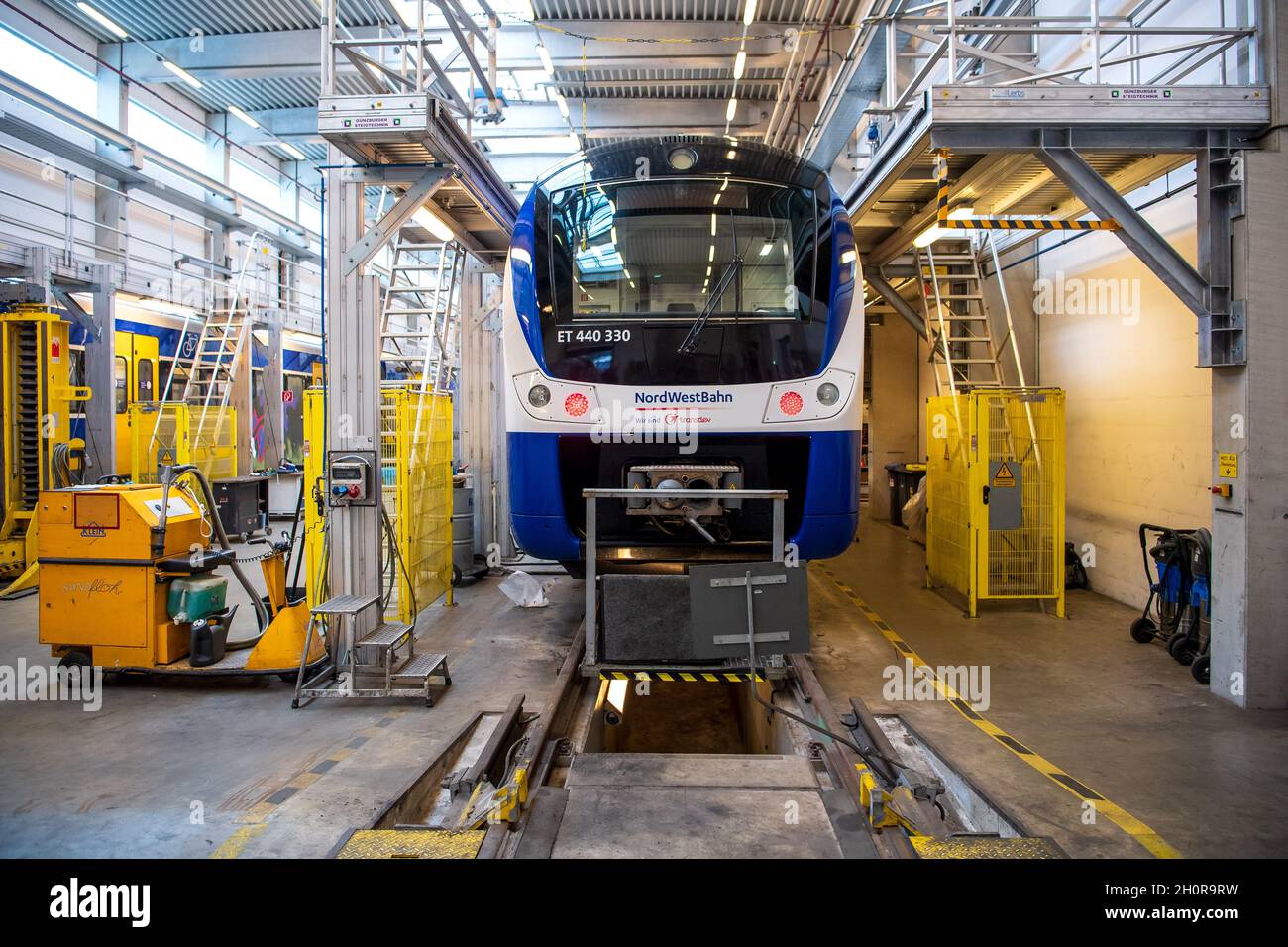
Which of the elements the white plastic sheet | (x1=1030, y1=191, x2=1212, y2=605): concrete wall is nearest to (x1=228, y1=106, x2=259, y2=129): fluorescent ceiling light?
the white plastic sheet

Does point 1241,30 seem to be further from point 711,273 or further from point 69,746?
point 69,746

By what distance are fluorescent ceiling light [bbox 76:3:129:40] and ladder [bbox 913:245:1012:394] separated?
38.3ft

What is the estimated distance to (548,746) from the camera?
4.07m

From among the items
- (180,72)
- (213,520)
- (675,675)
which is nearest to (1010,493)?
(675,675)

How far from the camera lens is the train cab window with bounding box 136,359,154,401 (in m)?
12.6

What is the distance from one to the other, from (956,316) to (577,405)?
18.6 feet

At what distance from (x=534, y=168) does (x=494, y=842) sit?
11.0 meters

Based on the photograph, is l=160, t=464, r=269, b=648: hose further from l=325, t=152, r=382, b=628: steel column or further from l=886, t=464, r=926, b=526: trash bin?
l=886, t=464, r=926, b=526: trash bin

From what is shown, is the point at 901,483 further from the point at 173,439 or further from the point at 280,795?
the point at 173,439

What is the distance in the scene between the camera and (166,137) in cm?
1430

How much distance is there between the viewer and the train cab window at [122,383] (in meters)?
12.1

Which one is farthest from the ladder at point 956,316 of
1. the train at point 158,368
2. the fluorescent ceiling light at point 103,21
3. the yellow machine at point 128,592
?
the fluorescent ceiling light at point 103,21

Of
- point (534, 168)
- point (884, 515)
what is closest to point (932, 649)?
point (884, 515)
